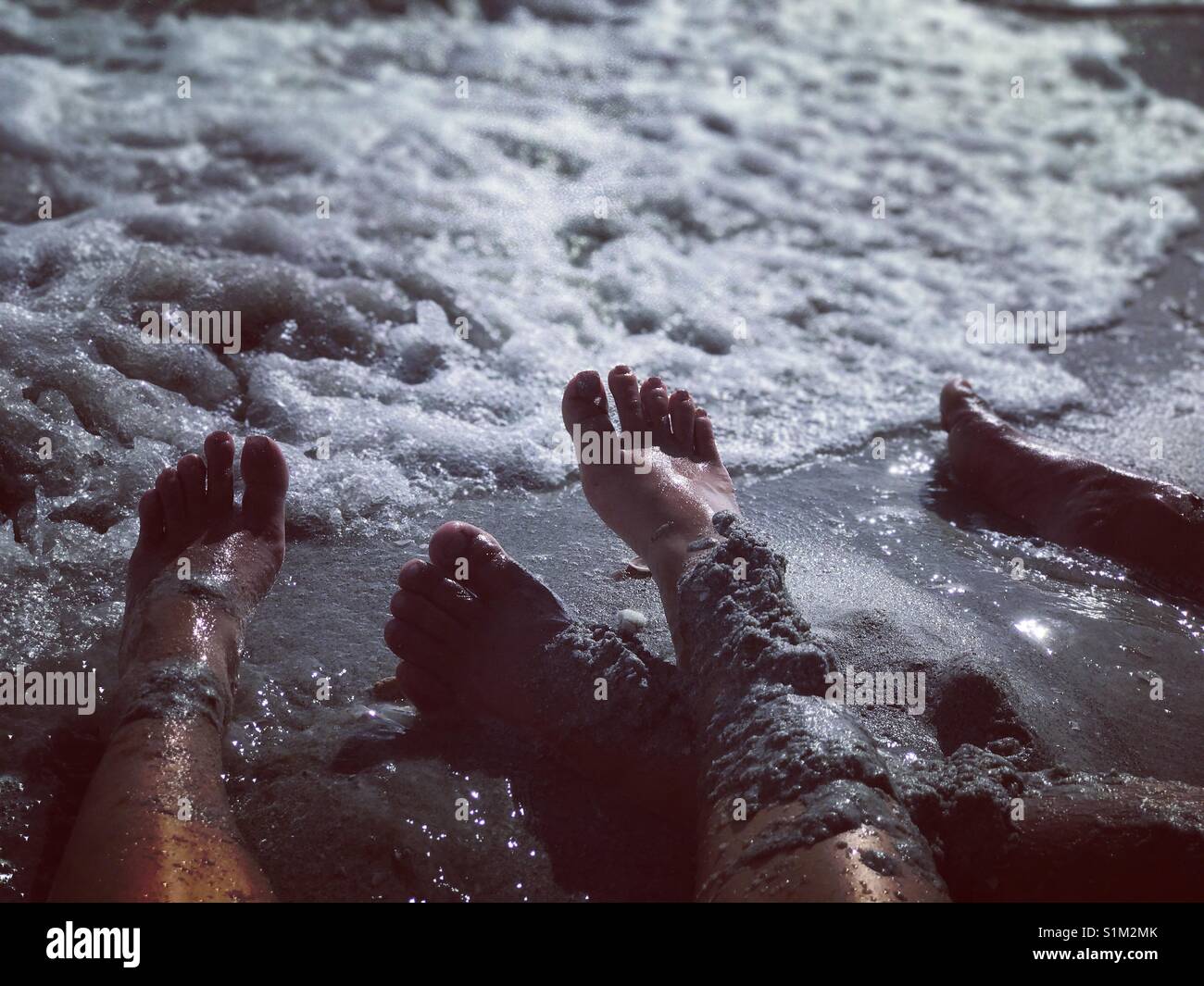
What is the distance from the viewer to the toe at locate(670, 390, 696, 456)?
2898 mm

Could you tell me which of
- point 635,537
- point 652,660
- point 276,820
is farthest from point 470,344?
point 276,820

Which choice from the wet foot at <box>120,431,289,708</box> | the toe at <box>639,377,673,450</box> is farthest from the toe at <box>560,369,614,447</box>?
the wet foot at <box>120,431,289,708</box>

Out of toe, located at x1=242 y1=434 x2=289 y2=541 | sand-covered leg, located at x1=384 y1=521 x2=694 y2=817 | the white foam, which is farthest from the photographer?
the white foam

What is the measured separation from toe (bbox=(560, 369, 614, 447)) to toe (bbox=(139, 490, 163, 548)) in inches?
41.1

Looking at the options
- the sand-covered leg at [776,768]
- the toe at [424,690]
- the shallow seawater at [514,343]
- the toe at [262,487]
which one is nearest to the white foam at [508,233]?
the shallow seawater at [514,343]

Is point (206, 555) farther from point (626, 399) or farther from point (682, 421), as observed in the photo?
point (682, 421)

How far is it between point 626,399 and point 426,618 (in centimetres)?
94

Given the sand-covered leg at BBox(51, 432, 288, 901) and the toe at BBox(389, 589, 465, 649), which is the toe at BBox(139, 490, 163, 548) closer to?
the sand-covered leg at BBox(51, 432, 288, 901)

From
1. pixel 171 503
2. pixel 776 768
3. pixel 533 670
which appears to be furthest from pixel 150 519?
pixel 776 768

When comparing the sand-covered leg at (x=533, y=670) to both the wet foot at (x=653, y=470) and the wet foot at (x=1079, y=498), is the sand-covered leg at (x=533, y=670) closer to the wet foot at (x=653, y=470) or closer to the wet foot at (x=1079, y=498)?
the wet foot at (x=653, y=470)

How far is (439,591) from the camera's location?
2352 mm

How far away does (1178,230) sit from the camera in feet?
17.6

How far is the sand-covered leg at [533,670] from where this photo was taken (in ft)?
6.78
